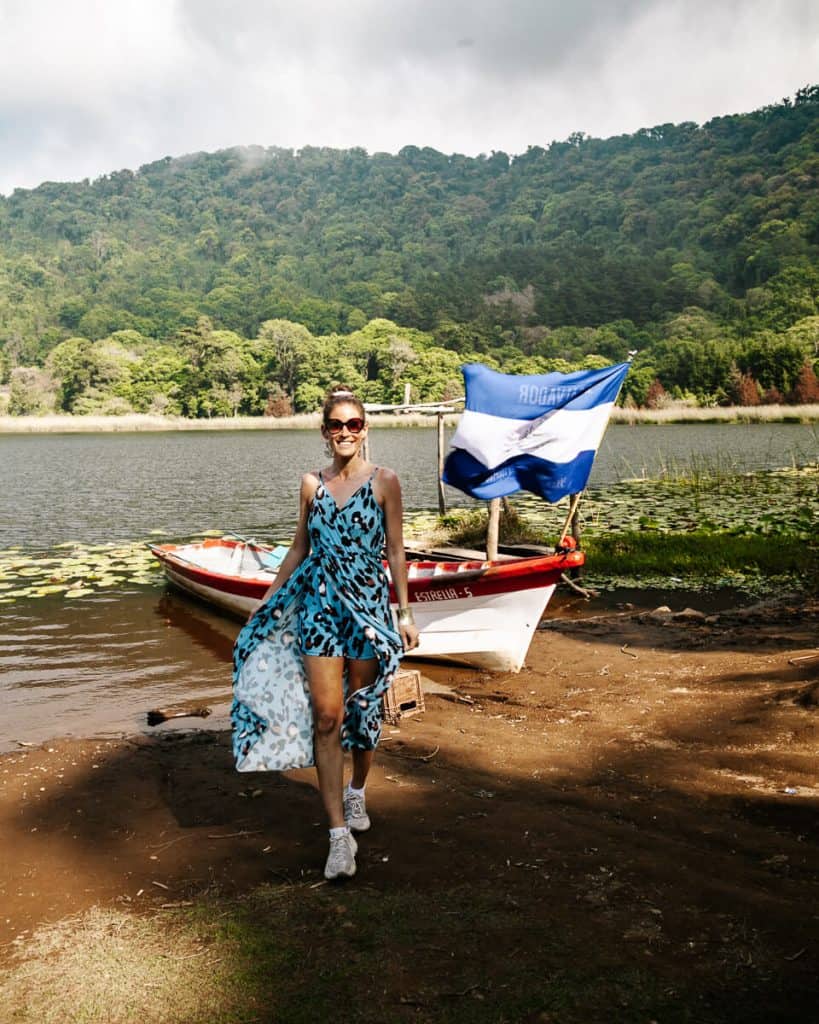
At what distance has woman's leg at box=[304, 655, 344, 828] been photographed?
3.75 metres

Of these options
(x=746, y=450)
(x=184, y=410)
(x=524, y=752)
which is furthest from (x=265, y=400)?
(x=524, y=752)

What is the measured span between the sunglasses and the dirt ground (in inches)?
76.5

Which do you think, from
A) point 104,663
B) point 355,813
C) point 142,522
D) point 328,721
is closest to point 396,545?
point 328,721

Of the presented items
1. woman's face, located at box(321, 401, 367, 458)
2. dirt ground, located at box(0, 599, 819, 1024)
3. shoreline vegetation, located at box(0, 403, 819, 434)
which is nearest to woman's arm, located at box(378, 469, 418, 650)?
woman's face, located at box(321, 401, 367, 458)

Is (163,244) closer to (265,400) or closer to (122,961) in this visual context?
(265,400)

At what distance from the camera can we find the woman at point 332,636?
3.76 metres

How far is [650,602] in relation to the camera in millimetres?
11531

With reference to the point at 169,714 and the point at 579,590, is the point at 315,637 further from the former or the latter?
the point at 579,590

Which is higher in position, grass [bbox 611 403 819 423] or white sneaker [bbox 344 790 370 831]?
grass [bbox 611 403 819 423]

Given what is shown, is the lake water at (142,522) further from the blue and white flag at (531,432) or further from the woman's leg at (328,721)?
the woman's leg at (328,721)

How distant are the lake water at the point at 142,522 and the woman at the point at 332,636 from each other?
3.56 metres

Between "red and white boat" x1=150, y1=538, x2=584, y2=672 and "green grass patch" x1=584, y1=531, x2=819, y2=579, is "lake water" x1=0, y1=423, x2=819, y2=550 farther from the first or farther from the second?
"red and white boat" x1=150, y1=538, x2=584, y2=672

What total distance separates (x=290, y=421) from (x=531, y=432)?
72024 millimetres

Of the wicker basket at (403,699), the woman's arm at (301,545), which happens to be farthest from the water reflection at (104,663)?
the woman's arm at (301,545)
